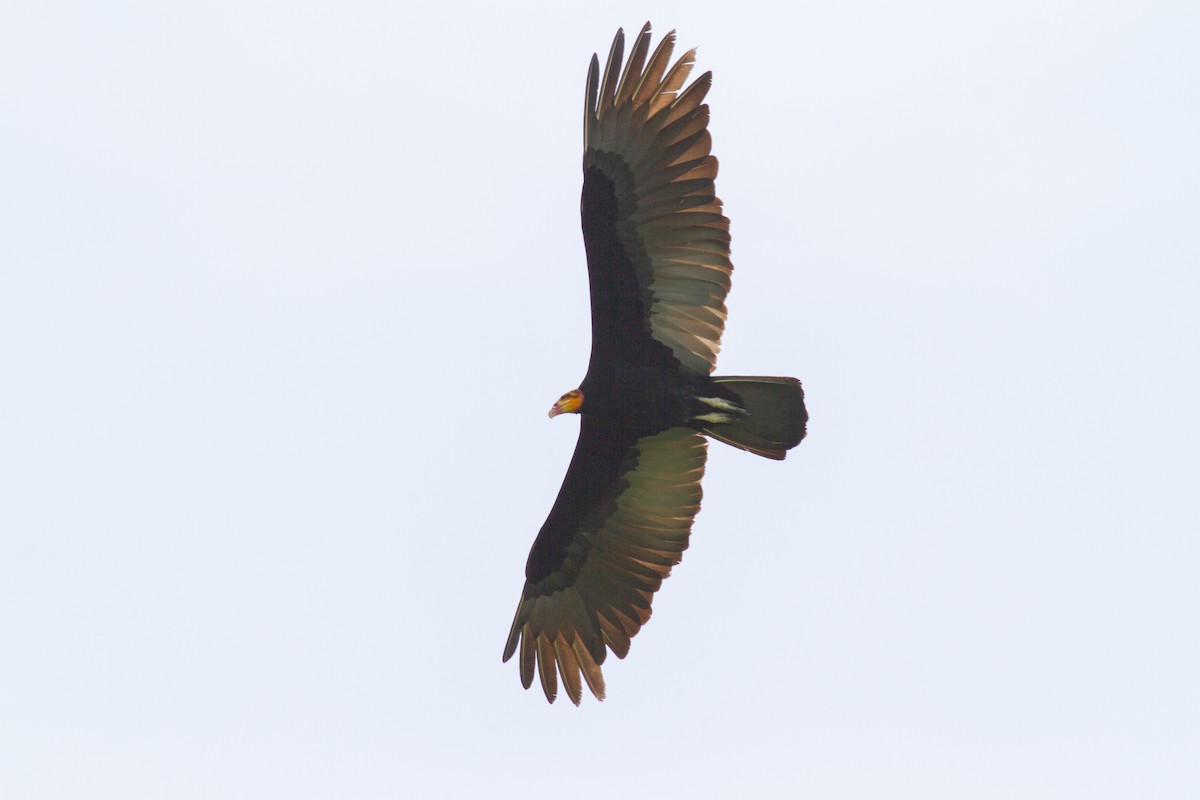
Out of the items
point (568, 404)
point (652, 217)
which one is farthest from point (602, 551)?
point (652, 217)

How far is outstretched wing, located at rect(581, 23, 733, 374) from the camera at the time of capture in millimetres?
13977

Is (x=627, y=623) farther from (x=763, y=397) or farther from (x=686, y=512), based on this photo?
(x=763, y=397)

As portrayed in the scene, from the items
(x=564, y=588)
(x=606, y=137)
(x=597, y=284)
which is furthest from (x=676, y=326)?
(x=564, y=588)

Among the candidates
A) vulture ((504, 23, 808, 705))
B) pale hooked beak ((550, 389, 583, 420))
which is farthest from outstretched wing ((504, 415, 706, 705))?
pale hooked beak ((550, 389, 583, 420))

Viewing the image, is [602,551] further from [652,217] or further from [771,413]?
[652,217]

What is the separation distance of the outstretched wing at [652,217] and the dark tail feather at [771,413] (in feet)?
1.34

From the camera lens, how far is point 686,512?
15.4 m

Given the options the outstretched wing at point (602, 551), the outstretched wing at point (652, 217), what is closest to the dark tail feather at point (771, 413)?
the outstretched wing at point (652, 217)

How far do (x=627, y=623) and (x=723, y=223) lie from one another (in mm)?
3517

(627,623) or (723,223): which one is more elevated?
(723,223)

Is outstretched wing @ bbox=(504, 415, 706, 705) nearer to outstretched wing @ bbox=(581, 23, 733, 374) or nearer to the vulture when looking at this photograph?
the vulture

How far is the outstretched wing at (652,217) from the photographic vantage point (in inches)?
550

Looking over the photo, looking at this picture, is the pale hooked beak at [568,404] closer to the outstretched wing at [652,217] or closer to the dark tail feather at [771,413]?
the outstretched wing at [652,217]

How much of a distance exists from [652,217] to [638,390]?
138 centimetres
